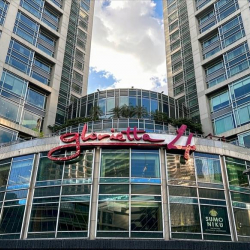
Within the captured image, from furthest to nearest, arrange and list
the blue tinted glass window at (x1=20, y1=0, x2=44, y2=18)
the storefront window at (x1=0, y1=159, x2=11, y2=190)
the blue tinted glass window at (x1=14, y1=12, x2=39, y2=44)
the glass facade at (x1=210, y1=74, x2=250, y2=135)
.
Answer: the blue tinted glass window at (x1=20, y1=0, x2=44, y2=18) → the blue tinted glass window at (x1=14, y1=12, x2=39, y2=44) → the glass facade at (x1=210, y1=74, x2=250, y2=135) → the storefront window at (x1=0, y1=159, x2=11, y2=190)

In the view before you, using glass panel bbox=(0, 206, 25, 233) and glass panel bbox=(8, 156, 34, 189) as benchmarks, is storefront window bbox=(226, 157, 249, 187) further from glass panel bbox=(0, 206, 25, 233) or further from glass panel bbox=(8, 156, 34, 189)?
glass panel bbox=(0, 206, 25, 233)

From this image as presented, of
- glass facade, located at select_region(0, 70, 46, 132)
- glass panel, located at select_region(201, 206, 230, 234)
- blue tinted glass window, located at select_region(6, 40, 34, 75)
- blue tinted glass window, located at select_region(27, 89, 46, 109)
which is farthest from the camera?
blue tinted glass window, located at select_region(27, 89, 46, 109)

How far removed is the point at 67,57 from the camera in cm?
5381

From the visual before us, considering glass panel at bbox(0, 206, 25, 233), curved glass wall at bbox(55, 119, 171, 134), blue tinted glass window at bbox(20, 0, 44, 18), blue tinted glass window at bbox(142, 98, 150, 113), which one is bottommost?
glass panel at bbox(0, 206, 25, 233)

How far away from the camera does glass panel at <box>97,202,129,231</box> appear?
23.1m

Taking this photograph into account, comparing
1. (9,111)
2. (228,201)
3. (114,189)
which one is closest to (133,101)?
(9,111)

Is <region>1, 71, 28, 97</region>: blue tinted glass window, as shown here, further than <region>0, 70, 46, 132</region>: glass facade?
Yes

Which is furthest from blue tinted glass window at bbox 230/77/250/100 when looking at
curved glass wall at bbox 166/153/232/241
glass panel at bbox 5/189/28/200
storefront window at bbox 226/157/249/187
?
glass panel at bbox 5/189/28/200

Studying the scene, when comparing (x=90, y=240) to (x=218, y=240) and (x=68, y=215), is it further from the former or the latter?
(x=218, y=240)

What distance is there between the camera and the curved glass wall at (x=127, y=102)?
1575 inches

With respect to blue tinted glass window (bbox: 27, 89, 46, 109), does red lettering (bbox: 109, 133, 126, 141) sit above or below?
below

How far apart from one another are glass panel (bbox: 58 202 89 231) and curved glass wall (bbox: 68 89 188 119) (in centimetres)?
1658

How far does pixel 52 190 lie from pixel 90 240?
231 inches

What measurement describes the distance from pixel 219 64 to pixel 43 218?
1389 inches
